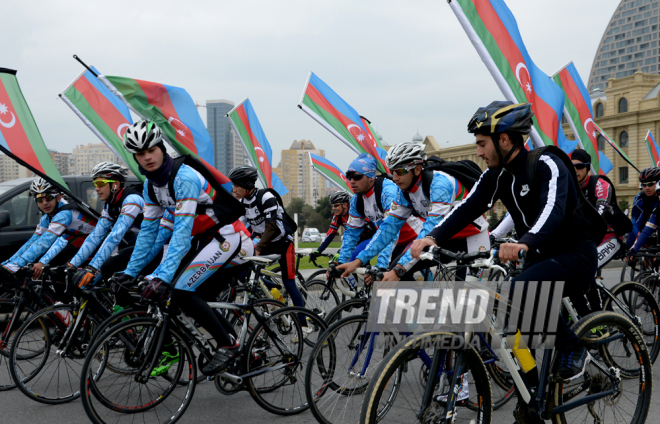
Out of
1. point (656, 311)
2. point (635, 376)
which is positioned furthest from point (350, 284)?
point (635, 376)

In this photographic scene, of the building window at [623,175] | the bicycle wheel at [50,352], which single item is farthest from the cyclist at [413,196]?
the building window at [623,175]

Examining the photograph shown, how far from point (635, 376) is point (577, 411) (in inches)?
20.4

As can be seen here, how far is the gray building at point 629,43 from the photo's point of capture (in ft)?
390

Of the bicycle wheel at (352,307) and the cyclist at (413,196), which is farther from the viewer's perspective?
the cyclist at (413,196)

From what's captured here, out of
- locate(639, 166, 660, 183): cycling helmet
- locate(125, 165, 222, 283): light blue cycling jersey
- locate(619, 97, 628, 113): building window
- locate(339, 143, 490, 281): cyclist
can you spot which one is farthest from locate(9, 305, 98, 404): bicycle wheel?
locate(619, 97, 628, 113): building window

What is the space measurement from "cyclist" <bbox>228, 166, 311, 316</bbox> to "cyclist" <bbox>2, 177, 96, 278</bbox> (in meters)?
1.81

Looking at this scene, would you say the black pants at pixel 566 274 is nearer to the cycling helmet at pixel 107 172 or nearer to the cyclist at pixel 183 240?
the cyclist at pixel 183 240

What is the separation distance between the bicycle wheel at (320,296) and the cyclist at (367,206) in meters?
0.95

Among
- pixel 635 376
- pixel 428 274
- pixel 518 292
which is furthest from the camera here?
pixel 428 274

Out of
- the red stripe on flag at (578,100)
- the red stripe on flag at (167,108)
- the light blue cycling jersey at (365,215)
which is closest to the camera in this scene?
the light blue cycling jersey at (365,215)

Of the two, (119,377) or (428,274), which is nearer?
(119,377)

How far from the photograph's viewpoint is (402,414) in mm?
2932

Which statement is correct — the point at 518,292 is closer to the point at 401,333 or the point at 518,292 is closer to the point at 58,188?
the point at 401,333

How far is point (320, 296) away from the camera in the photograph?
278 inches
